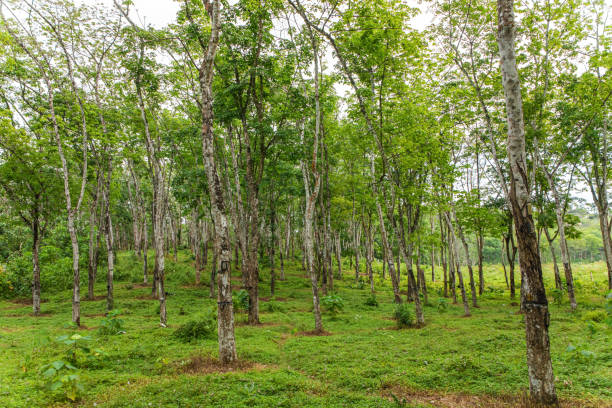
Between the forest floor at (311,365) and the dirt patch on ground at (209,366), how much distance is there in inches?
1.2

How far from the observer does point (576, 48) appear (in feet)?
49.0

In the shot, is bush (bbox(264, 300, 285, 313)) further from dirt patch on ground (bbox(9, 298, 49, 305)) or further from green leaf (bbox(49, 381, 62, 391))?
dirt patch on ground (bbox(9, 298, 49, 305))

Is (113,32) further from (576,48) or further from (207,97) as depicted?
(576,48)

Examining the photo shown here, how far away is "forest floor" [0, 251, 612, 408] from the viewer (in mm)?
5965

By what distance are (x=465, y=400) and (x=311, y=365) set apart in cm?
390

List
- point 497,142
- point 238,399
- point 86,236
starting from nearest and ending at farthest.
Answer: point 238,399 < point 497,142 < point 86,236

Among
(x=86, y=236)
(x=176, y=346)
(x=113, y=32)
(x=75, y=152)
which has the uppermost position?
(x=113, y=32)

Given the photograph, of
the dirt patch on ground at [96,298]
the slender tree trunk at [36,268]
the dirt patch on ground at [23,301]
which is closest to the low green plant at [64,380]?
the slender tree trunk at [36,268]

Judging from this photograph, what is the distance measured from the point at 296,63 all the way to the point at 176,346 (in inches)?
538

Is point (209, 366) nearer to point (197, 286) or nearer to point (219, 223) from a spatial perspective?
point (219, 223)

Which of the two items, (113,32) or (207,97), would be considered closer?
(207,97)

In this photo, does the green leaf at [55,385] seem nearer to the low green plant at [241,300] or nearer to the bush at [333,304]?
the low green plant at [241,300]

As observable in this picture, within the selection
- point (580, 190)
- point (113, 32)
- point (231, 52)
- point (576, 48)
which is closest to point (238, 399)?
point (231, 52)

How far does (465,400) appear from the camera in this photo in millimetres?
6039
